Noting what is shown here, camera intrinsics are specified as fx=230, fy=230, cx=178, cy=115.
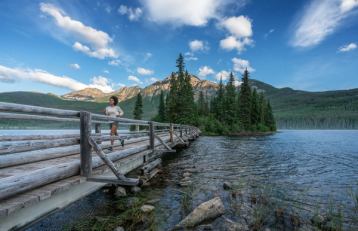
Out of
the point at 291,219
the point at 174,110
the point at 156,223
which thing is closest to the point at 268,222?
the point at 291,219

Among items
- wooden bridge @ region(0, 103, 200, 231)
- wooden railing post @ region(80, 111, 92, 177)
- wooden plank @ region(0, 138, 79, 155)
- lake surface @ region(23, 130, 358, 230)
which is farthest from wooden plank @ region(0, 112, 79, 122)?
lake surface @ region(23, 130, 358, 230)

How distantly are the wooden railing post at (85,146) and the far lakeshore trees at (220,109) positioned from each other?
45247 millimetres

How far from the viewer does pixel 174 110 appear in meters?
51.6

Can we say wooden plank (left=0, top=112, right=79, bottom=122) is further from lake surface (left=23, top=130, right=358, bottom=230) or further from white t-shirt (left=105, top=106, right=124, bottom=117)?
white t-shirt (left=105, top=106, right=124, bottom=117)

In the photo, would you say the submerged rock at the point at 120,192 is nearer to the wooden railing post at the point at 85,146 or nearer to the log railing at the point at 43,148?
the log railing at the point at 43,148

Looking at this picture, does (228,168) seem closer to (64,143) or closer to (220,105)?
(64,143)

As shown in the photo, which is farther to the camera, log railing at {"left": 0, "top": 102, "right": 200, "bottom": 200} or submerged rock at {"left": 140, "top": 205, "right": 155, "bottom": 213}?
submerged rock at {"left": 140, "top": 205, "right": 155, "bottom": 213}

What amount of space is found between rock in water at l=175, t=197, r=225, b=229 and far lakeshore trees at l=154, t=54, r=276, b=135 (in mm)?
43543

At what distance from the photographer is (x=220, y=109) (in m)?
67.6

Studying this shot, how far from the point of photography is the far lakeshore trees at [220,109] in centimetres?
5162

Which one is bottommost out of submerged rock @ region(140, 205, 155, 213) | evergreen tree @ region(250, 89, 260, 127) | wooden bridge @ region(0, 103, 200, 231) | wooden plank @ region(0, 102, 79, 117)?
submerged rock @ region(140, 205, 155, 213)

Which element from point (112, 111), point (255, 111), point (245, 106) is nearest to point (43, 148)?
point (112, 111)

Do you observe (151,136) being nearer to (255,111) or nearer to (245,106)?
(245,106)

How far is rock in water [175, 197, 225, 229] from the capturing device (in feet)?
19.8
